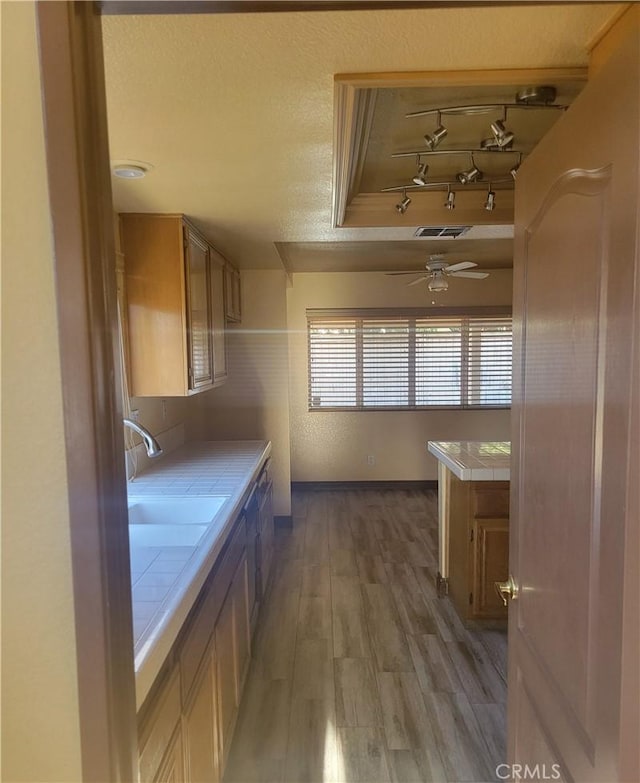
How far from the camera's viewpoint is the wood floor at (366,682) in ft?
5.95

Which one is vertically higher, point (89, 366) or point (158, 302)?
point (158, 302)

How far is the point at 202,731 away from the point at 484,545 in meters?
1.78

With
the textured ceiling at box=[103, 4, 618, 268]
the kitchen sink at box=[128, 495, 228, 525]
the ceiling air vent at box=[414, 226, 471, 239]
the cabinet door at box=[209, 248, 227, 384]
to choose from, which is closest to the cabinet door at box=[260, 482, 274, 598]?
the kitchen sink at box=[128, 495, 228, 525]

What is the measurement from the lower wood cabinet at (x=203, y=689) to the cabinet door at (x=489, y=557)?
133cm

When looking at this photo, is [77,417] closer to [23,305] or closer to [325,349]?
[23,305]

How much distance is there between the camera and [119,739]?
743mm

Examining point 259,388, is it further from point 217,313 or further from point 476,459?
point 476,459

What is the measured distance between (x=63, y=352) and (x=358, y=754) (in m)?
2.00

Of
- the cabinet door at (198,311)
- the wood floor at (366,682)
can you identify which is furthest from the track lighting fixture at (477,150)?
the wood floor at (366,682)

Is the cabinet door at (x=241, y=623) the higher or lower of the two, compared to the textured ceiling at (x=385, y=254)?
lower

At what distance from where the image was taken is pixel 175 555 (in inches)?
61.0

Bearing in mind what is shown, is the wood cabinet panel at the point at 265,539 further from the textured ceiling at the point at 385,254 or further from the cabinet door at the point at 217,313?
the textured ceiling at the point at 385,254

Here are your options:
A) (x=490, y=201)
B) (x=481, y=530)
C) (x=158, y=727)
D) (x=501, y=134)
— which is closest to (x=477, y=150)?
(x=501, y=134)

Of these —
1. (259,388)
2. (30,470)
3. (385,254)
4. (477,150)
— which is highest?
(385,254)
